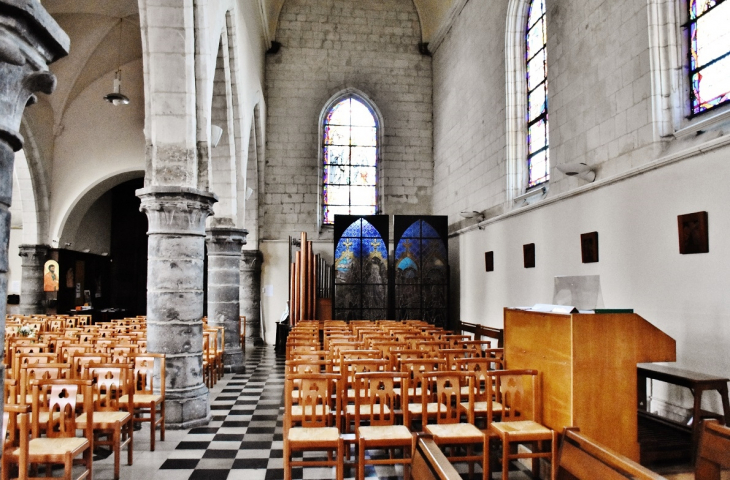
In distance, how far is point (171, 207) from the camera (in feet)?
20.3

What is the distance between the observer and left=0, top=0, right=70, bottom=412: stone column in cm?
203

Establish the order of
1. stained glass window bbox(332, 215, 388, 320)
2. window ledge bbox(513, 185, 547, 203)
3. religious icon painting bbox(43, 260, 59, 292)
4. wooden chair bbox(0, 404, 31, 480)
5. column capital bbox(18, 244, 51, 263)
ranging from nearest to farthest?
wooden chair bbox(0, 404, 31, 480) → window ledge bbox(513, 185, 547, 203) → stained glass window bbox(332, 215, 388, 320) → column capital bbox(18, 244, 51, 263) → religious icon painting bbox(43, 260, 59, 292)

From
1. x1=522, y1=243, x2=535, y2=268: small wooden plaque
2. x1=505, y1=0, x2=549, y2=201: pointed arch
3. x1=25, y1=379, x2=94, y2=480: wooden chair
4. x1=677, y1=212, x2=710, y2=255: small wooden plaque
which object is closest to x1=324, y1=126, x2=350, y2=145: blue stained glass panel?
x1=505, y1=0, x2=549, y2=201: pointed arch

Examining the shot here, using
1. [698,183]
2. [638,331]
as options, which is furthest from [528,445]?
[698,183]

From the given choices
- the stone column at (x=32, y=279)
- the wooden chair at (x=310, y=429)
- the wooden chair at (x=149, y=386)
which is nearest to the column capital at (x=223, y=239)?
the wooden chair at (x=149, y=386)

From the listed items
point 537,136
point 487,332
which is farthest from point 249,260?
point 537,136

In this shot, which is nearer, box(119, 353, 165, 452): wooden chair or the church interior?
the church interior

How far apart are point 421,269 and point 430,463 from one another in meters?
10.6

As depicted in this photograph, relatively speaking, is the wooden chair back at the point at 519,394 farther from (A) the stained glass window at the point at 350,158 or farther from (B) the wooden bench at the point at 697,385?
(A) the stained glass window at the point at 350,158

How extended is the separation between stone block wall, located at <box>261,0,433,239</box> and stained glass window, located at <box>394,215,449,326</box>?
3.25 metres

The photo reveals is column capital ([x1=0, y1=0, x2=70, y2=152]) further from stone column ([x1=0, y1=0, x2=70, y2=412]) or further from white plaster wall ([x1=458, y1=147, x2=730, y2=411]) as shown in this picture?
white plaster wall ([x1=458, y1=147, x2=730, y2=411])

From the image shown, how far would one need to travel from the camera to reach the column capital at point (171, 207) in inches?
242

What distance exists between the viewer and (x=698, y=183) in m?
5.38

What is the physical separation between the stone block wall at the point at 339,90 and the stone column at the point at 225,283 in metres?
A: 5.50
